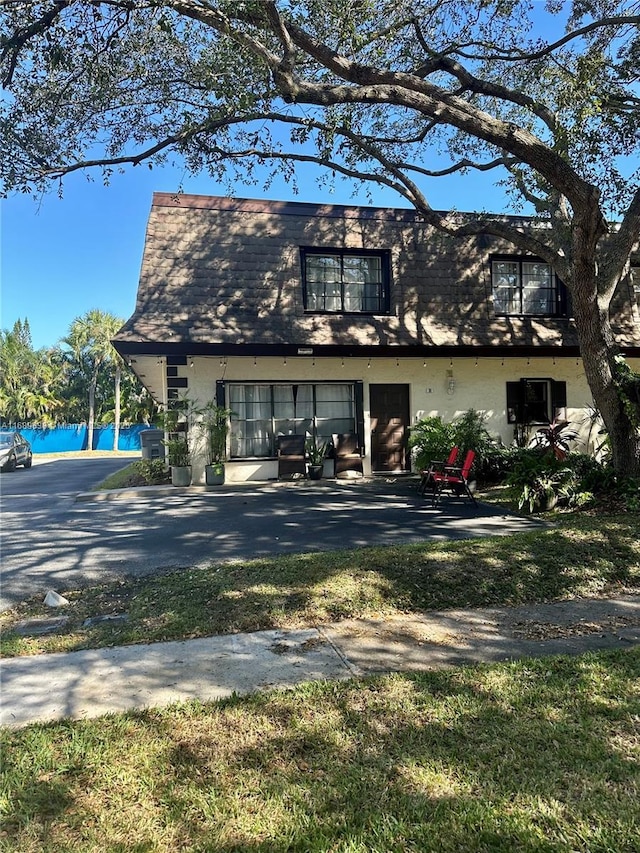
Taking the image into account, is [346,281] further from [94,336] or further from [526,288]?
[94,336]

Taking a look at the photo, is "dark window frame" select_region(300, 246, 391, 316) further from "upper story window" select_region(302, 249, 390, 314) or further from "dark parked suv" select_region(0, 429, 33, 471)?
"dark parked suv" select_region(0, 429, 33, 471)

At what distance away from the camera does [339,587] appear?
4883 mm

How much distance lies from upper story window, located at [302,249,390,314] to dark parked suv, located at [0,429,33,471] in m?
13.6

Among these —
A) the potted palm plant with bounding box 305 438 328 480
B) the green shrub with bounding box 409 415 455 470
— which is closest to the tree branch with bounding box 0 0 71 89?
the potted palm plant with bounding box 305 438 328 480

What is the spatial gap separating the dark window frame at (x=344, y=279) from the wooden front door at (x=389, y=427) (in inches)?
76.8

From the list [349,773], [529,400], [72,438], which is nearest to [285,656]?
[349,773]

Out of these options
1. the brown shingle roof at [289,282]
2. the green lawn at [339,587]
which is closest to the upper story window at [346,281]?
the brown shingle roof at [289,282]

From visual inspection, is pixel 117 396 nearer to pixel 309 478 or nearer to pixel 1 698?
pixel 309 478

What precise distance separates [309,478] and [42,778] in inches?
411

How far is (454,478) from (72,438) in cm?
3398

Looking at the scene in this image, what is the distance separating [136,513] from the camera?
917cm

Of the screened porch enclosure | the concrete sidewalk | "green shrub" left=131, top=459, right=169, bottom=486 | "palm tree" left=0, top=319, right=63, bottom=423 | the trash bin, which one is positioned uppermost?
"palm tree" left=0, top=319, right=63, bottom=423

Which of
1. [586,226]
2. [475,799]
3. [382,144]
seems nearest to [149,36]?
[382,144]

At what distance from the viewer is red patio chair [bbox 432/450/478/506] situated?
9.48 m
